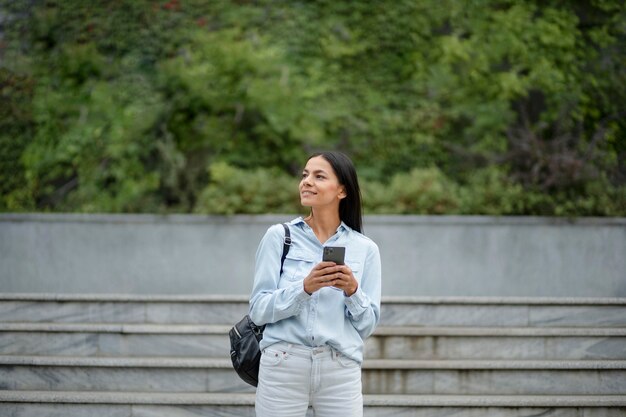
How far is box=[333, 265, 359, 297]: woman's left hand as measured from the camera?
243cm

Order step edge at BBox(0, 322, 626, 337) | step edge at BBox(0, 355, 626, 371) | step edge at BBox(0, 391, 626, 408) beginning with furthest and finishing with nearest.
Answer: step edge at BBox(0, 322, 626, 337)
step edge at BBox(0, 355, 626, 371)
step edge at BBox(0, 391, 626, 408)

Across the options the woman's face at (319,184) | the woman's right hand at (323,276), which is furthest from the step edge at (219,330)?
the woman's right hand at (323,276)

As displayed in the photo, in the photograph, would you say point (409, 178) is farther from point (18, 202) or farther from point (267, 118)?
point (18, 202)

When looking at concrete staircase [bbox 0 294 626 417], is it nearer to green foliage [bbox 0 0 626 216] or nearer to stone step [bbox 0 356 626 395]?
stone step [bbox 0 356 626 395]

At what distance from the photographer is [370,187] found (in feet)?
22.1

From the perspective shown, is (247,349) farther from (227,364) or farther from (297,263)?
(227,364)

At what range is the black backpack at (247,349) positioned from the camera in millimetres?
2695

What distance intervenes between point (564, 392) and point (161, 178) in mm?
4207

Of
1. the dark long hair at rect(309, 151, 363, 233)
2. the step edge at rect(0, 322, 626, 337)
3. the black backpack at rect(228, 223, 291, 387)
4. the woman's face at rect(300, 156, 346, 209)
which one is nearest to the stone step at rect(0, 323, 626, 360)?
the step edge at rect(0, 322, 626, 337)

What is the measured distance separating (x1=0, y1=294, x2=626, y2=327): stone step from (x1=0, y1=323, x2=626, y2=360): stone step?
32cm

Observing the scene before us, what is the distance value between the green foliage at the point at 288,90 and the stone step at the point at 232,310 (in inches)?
76.5

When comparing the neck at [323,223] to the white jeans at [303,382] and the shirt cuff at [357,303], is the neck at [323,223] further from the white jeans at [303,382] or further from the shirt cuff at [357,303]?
the white jeans at [303,382]

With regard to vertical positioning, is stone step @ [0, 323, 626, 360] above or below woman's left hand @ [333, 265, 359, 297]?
below

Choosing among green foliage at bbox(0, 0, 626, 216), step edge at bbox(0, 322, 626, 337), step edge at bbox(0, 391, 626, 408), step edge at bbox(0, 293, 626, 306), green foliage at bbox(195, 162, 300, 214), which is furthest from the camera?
green foliage at bbox(0, 0, 626, 216)
